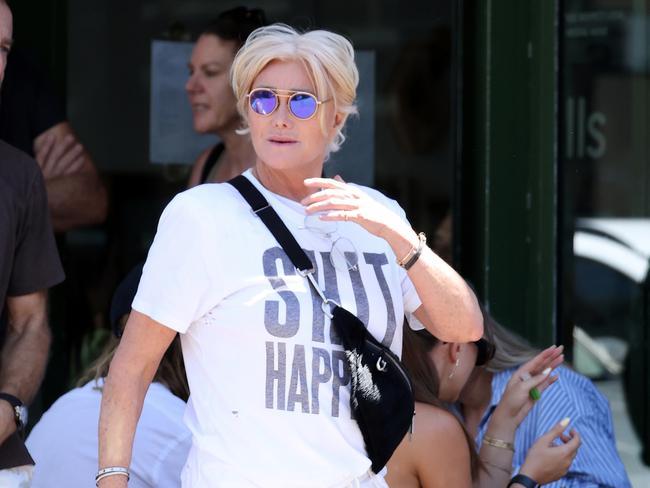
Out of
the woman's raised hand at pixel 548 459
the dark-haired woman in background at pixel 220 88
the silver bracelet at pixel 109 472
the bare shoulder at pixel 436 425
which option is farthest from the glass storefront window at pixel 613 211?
the silver bracelet at pixel 109 472

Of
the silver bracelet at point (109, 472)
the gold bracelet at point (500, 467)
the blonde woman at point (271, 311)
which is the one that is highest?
the blonde woman at point (271, 311)

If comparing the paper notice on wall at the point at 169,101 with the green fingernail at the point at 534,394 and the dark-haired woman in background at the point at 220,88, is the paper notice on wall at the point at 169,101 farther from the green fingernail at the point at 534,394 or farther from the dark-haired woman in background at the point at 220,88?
the green fingernail at the point at 534,394

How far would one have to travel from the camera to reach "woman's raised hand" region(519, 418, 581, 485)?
3.60m

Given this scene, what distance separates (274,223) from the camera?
9.44 feet

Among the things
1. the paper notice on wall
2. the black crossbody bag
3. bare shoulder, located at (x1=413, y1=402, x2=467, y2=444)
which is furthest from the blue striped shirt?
the paper notice on wall

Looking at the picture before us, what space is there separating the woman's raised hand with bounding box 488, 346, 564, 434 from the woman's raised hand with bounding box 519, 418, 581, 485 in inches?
3.3

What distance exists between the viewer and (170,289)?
2.80 m

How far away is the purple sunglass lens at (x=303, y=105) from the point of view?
9.62ft

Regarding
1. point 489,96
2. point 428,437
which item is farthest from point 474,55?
point 428,437

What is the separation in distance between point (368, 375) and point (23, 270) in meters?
1.03

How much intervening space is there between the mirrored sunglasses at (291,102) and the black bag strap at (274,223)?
163 mm

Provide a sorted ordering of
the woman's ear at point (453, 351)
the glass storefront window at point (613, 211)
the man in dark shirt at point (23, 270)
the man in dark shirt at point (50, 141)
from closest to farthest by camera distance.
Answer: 1. the man in dark shirt at point (23, 270)
2. the woman's ear at point (453, 351)
3. the man in dark shirt at point (50, 141)
4. the glass storefront window at point (613, 211)

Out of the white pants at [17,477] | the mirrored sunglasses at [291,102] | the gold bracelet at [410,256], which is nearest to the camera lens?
the gold bracelet at [410,256]

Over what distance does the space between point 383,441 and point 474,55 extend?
2307 millimetres
